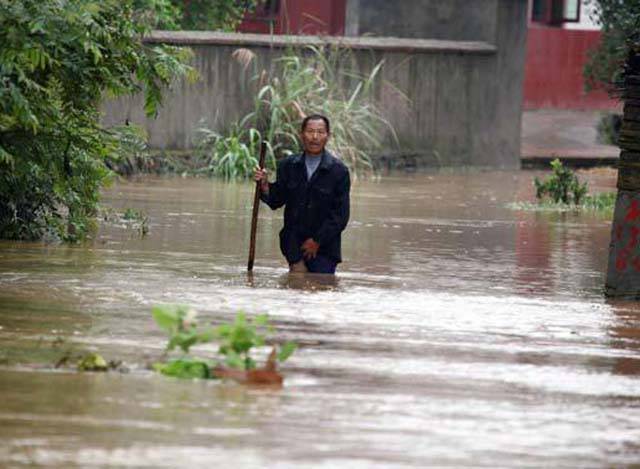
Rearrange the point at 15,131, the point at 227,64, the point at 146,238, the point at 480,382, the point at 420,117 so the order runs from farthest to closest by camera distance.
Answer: the point at 420,117 → the point at 227,64 → the point at 146,238 → the point at 15,131 → the point at 480,382

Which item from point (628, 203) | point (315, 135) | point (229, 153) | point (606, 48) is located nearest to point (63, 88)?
point (315, 135)

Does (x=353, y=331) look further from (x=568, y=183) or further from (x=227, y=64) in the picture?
(x=227, y=64)

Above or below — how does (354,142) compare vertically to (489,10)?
below

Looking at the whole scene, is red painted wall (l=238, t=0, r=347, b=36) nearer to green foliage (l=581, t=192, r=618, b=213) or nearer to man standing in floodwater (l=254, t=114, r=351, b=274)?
green foliage (l=581, t=192, r=618, b=213)

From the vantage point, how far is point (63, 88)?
1181 cm

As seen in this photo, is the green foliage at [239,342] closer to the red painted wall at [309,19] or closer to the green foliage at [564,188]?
the green foliage at [564,188]

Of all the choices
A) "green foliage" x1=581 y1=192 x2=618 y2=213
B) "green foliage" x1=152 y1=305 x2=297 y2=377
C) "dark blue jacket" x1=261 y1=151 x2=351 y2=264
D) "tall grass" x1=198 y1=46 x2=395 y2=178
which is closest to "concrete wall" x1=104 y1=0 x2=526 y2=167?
"tall grass" x1=198 y1=46 x2=395 y2=178

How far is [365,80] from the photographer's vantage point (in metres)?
→ 28.4

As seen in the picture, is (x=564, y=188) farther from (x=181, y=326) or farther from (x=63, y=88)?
(x=181, y=326)

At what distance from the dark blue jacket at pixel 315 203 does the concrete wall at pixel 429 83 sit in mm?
13332

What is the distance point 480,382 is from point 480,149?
2191cm

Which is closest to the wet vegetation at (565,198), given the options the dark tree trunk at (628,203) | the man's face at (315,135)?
the man's face at (315,135)

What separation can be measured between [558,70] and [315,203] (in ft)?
87.3

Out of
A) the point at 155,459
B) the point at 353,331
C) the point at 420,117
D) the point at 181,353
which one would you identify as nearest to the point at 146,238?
the point at 353,331
